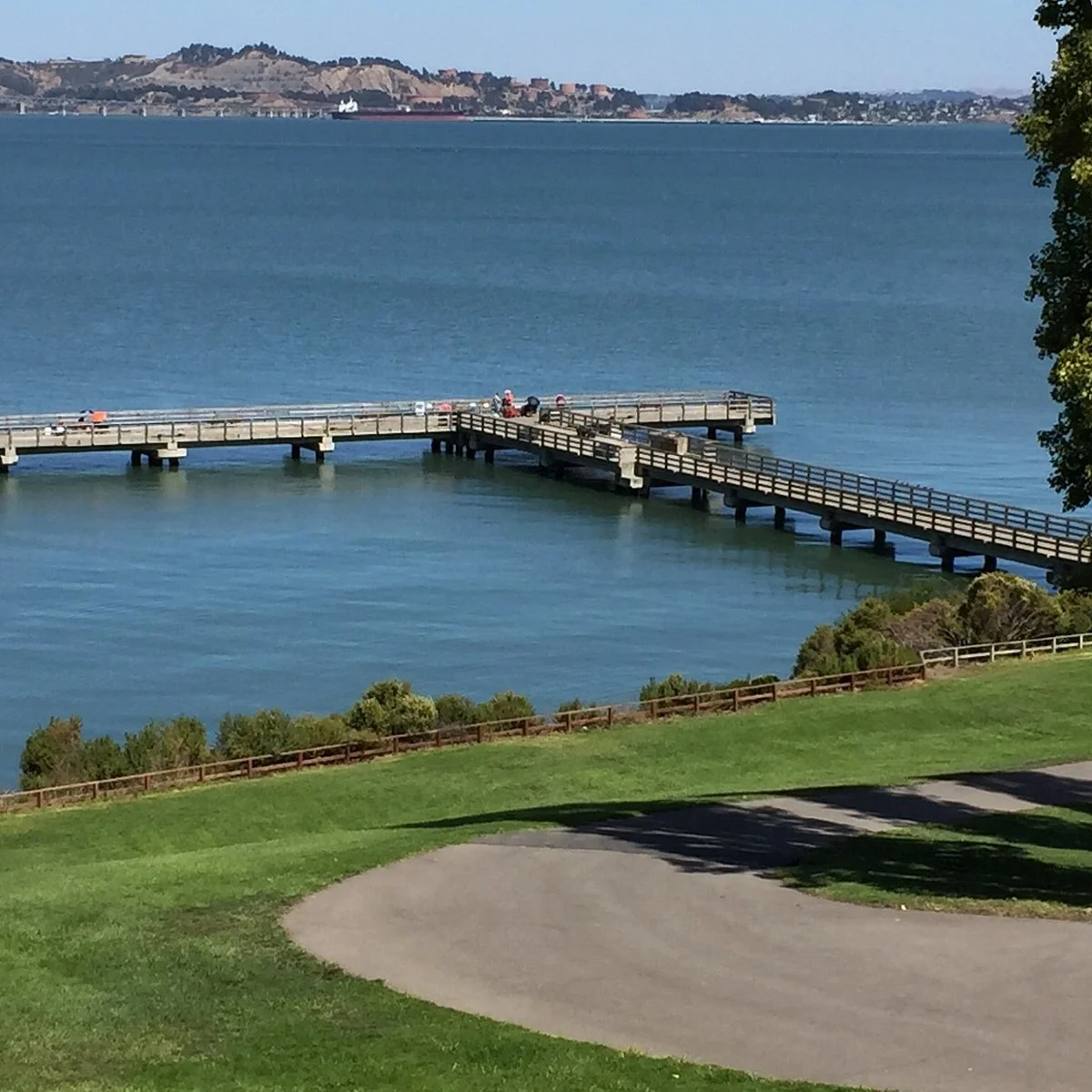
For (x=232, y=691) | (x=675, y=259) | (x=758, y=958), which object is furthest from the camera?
(x=675, y=259)

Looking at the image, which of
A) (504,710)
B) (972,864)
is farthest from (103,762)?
(972,864)

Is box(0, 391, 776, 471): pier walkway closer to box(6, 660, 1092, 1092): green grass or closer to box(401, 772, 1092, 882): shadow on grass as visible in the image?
box(6, 660, 1092, 1092): green grass

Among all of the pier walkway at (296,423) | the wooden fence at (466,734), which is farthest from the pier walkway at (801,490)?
the wooden fence at (466,734)

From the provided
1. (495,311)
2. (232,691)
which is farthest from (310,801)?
(495,311)

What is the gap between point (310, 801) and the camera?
32062mm

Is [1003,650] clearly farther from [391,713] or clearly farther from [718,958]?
[718,958]

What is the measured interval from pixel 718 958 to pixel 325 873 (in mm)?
5703

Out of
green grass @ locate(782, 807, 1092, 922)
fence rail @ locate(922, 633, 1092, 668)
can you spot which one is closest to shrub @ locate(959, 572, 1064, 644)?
fence rail @ locate(922, 633, 1092, 668)

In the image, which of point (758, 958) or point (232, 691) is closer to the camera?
point (758, 958)

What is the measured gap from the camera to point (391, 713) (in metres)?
38.0

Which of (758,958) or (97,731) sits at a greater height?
(758,958)

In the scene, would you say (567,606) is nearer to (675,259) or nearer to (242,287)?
(242,287)

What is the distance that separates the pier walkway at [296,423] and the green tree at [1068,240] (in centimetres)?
5420

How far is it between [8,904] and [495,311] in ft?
362
